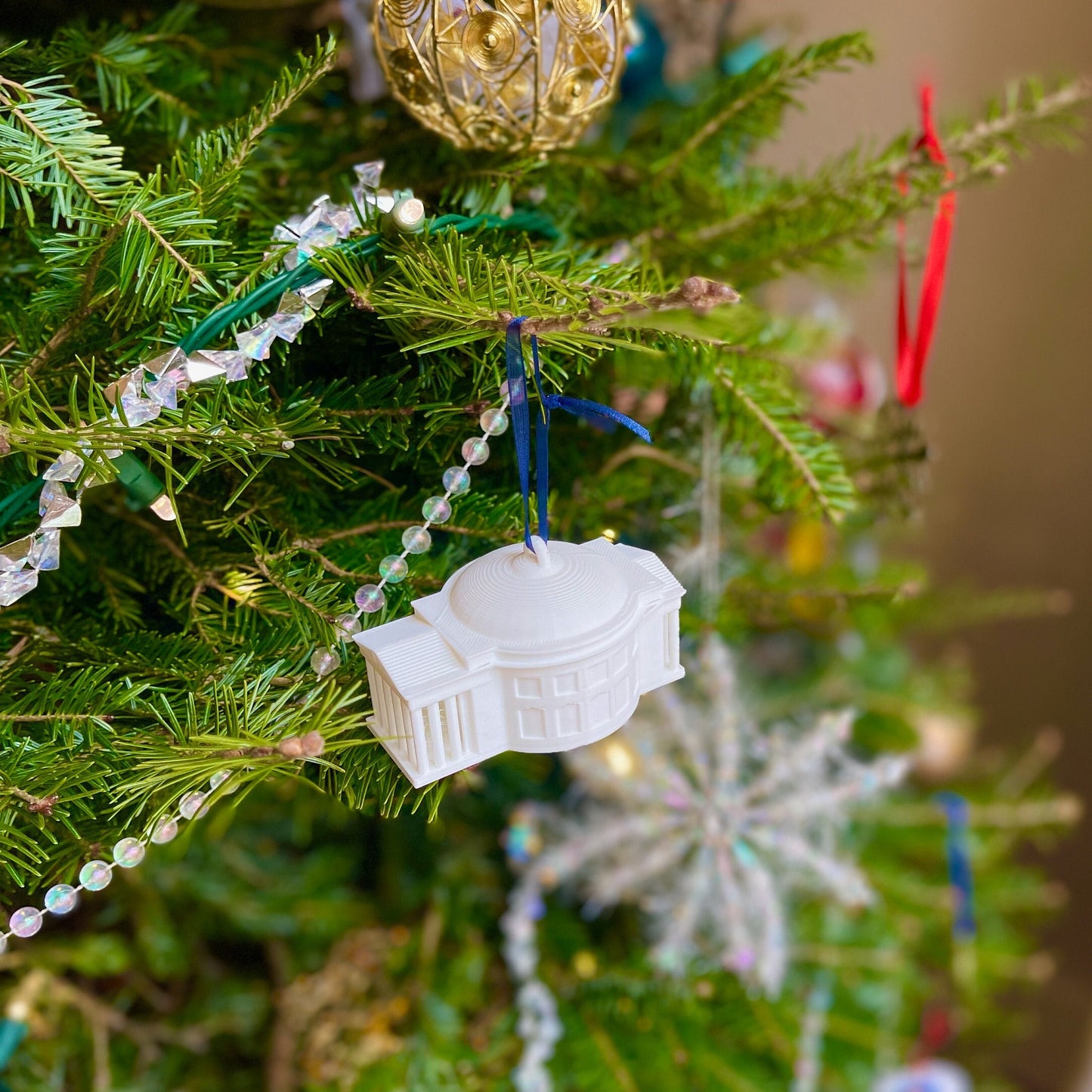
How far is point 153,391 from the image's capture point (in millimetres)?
263

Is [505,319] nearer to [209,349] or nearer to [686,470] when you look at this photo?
[209,349]

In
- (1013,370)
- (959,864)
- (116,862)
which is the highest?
(116,862)

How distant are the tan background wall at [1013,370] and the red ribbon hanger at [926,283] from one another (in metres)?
0.39

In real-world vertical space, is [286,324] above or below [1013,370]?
above

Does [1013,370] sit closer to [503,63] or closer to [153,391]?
[503,63]

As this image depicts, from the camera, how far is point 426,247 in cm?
28

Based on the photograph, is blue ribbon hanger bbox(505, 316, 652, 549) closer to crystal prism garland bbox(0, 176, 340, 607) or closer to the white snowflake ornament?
crystal prism garland bbox(0, 176, 340, 607)

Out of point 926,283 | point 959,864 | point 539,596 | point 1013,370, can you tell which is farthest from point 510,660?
point 1013,370

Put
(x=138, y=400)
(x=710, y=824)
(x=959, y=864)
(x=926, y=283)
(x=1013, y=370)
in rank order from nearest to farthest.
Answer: (x=138, y=400), (x=926, y=283), (x=710, y=824), (x=959, y=864), (x=1013, y=370)

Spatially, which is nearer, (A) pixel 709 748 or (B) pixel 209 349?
(B) pixel 209 349

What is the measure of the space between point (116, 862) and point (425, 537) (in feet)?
0.44

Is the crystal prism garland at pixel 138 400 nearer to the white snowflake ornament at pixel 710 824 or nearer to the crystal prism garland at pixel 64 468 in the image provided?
the crystal prism garland at pixel 64 468

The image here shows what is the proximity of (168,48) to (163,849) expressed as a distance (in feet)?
1.40

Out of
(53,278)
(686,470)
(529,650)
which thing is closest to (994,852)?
(686,470)
